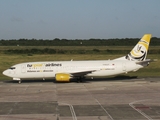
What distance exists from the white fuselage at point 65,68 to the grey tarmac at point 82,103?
267 inches

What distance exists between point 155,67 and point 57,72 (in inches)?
994

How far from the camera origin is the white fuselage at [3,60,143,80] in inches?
1718

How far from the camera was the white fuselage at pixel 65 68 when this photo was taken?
43.6 m

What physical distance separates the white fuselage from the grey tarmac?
22.3ft

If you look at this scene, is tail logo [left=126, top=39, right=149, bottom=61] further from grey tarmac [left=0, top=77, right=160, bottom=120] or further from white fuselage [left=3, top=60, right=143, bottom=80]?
grey tarmac [left=0, top=77, right=160, bottom=120]

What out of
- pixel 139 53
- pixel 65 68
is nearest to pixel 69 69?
pixel 65 68

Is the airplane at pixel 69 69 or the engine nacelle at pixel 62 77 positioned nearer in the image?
the engine nacelle at pixel 62 77

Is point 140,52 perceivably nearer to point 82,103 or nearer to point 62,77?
point 62,77

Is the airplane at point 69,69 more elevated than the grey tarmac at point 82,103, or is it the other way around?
the airplane at point 69,69

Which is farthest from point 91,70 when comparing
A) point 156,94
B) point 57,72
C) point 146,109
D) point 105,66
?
point 146,109

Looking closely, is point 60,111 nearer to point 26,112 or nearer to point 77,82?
point 26,112

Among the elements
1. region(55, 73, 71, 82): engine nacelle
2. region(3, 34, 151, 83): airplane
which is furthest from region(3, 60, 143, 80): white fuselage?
region(55, 73, 71, 82): engine nacelle

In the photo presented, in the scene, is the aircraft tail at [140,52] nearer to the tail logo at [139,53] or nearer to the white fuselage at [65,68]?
the tail logo at [139,53]

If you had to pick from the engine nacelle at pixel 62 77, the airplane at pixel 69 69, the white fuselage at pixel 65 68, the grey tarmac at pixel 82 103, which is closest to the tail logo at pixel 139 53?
the airplane at pixel 69 69
